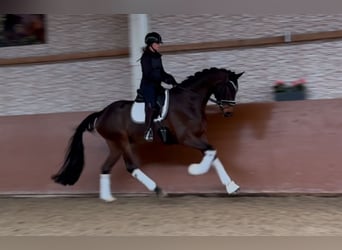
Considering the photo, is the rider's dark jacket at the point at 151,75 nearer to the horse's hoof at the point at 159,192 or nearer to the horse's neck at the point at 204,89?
the horse's neck at the point at 204,89

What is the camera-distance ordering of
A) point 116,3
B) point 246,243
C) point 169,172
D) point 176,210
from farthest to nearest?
point 169,172 → point 176,210 → point 246,243 → point 116,3

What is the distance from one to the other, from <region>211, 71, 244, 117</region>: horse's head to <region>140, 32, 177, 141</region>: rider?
928 millimetres

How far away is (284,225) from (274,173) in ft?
7.35

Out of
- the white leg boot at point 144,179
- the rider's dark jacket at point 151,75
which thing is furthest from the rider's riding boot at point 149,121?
the white leg boot at point 144,179

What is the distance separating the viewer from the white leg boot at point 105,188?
8.97 metres

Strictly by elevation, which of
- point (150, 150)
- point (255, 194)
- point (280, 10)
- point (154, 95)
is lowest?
point (255, 194)

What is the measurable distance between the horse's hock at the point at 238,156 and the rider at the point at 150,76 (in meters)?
1.04

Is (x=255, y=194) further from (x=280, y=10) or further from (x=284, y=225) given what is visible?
(x=280, y=10)

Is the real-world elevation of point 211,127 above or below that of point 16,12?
below

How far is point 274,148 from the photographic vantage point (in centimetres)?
918

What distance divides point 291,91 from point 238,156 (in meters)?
1.44

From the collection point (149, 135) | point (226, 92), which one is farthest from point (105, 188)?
point (226, 92)

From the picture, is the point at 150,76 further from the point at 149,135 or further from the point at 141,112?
the point at 149,135

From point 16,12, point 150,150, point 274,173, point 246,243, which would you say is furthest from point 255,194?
point 16,12
